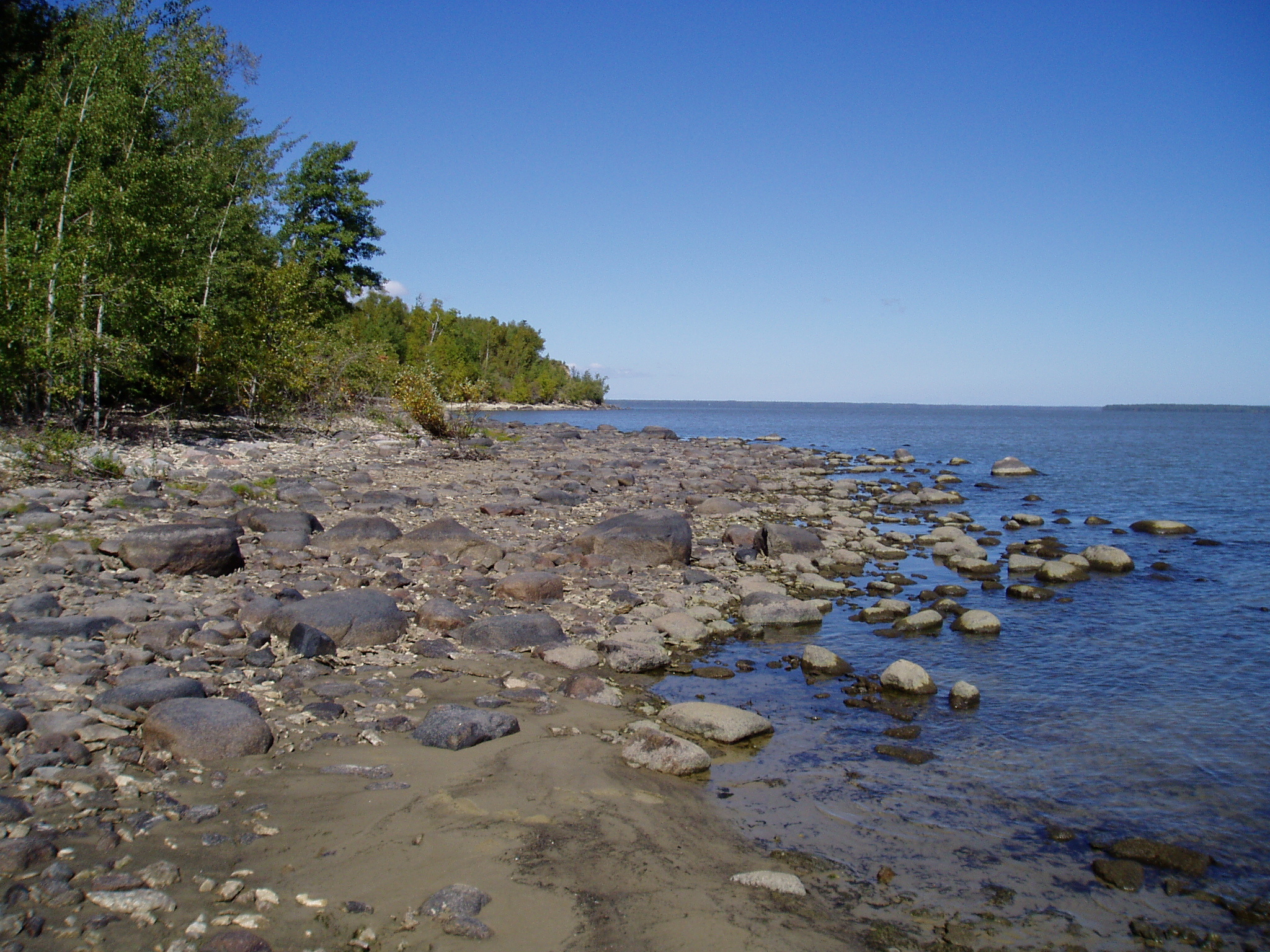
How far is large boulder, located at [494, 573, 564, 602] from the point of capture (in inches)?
464

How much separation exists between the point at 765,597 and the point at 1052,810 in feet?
19.2

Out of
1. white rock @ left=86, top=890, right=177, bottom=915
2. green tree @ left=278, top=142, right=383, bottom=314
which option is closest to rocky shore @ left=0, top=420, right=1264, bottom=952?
white rock @ left=86, top=890, right=177, bottom=915

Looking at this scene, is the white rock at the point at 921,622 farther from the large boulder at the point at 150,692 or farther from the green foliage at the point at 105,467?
the green foliage at the point at 105,467

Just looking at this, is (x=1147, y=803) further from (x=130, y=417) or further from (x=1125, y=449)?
(x=1125, y=449)

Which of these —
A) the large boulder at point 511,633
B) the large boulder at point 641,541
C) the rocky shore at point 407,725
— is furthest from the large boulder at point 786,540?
the large boulder at point 511,633

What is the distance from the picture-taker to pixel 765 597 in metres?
12.5

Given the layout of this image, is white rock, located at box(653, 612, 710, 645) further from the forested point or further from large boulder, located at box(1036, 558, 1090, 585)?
the forested point

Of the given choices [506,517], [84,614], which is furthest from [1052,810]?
[506,517]

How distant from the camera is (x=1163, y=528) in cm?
2289

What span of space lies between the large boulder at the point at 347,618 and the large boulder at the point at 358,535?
3377mm

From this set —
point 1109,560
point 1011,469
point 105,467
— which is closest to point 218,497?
point 105,467

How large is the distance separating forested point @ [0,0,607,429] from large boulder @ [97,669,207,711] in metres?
11.8

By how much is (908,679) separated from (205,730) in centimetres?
750

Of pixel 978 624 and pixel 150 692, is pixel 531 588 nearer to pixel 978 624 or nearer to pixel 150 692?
pixel 150 692
